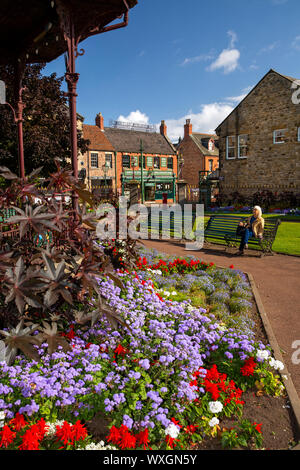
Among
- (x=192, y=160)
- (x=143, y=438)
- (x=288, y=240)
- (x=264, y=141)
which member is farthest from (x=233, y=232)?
(x=192, y=160)

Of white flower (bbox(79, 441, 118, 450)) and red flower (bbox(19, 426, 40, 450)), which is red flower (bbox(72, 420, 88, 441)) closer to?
white flower (bbox(79, 441, 118, 450))

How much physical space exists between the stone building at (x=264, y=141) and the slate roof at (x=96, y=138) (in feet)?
53.6

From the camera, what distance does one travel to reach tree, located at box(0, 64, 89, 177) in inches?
593

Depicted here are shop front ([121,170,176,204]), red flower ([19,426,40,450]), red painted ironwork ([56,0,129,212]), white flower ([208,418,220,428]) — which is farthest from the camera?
shop front ([121,170,176,204])

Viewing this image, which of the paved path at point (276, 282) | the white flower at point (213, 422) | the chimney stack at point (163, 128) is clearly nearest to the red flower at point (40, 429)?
the white flower at point (213, 422)

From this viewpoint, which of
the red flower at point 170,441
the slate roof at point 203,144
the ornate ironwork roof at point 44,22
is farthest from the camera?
the slate roof at point 203,144

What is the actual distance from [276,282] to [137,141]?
39.2 metres

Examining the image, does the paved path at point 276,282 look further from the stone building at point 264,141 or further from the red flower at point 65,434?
the stone building at point 264,141

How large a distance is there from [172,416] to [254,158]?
23965 mm

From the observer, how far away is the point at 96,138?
38.6 meters

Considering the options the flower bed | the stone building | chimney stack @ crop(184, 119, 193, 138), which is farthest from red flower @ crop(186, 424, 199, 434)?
chimney stack @ crop(184, 119, 193, 138)

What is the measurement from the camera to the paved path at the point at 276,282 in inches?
166

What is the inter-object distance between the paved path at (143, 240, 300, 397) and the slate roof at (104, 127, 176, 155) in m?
32.5

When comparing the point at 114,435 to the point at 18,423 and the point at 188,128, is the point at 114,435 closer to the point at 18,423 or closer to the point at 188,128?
the point at 18,423
